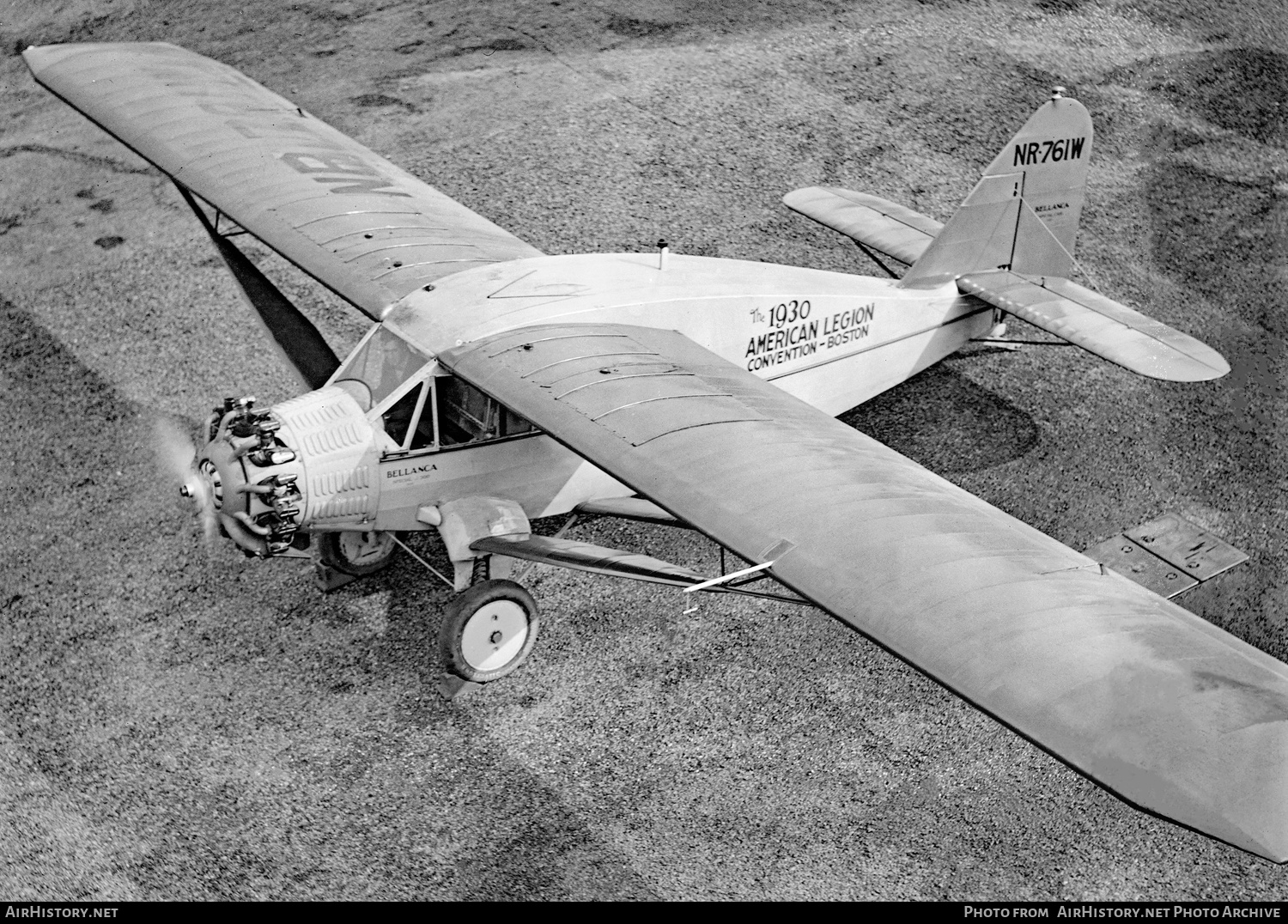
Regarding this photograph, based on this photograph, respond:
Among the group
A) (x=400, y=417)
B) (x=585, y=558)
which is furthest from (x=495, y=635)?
(x=400, y=417)

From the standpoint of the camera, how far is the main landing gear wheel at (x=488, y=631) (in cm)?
949

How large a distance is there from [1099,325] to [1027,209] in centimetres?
152

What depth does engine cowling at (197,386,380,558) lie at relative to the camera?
8.93 metres

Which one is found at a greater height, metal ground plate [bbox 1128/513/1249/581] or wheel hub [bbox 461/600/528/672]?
metal ground plate [bbox 1128/513/1249/581]

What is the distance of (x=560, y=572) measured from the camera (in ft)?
36.6

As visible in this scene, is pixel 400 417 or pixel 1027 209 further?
pixel 1027 209

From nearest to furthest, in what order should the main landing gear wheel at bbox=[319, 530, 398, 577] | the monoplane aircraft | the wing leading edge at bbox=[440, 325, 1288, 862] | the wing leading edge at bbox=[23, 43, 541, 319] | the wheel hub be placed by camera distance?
the wing leading edge at bbox=[440, 325, 1288, 862] < the monoplane aircraft < the wheel hub < the main landing gear wheel at bbox=[319, 530, 398, 577] < the wing leading edge at bbox=[23, 43, 541, 319]

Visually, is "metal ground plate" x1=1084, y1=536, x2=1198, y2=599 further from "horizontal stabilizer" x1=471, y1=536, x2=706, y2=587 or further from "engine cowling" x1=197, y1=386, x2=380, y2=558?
Result: "engine cowling" x1=197, y1=386, x2=380, y2=558

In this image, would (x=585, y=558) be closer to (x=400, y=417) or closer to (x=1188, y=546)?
(x=400, y=417)

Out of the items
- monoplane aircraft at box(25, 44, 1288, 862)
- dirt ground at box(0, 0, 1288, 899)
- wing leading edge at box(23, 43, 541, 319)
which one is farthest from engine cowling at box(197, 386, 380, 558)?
dirt ground at box(0, 0, 1288, 899)

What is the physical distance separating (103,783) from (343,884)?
1.99 metres

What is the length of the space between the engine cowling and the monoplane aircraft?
0.02m

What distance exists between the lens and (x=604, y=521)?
11.7 meters

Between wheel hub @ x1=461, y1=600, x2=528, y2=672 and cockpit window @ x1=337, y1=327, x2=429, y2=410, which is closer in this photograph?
wheel hub @ x1=461, y1=600, x2=528, y2=672
